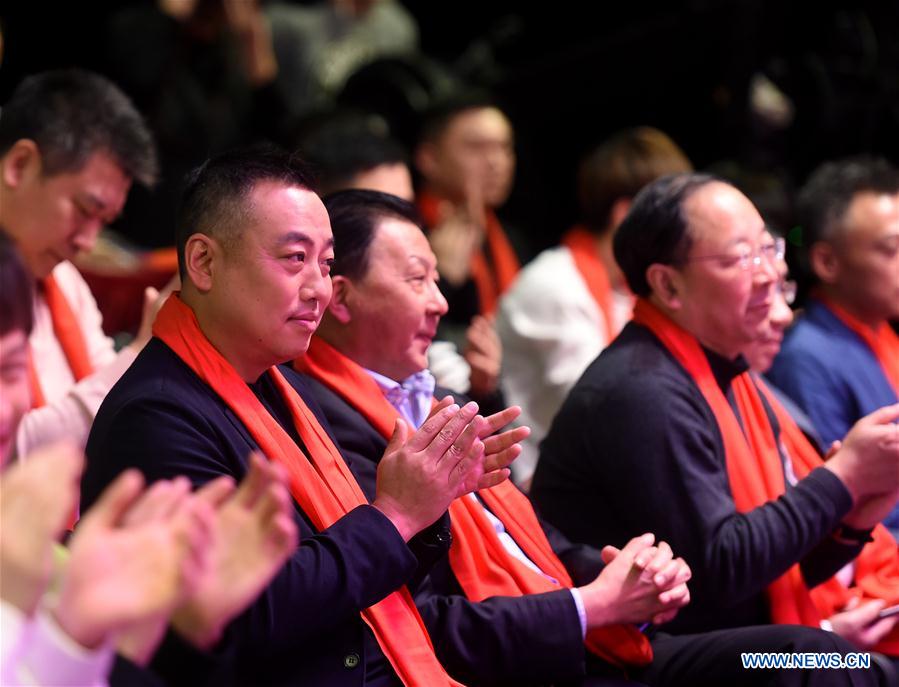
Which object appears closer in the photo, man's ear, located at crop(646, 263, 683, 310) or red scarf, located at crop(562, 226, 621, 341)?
man's ear, located at crop(646, 263, 683, 310)

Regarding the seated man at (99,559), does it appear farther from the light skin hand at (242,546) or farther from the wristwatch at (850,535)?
the wristwatch at (850,535)

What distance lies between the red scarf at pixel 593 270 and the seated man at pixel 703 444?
125cm

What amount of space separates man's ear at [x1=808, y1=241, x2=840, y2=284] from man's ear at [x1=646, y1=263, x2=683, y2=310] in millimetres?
992

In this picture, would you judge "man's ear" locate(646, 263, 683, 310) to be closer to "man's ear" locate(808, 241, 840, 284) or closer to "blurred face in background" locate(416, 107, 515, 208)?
"man's ear" locate(808, 241, 840, 284)

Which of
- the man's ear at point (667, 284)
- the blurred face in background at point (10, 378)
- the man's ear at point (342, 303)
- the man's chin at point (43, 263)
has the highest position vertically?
the man's chin at point (43, 263)

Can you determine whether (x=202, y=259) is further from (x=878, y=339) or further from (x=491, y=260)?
(x=491, y=260)

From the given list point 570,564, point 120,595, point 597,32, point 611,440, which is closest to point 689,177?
point 611,440

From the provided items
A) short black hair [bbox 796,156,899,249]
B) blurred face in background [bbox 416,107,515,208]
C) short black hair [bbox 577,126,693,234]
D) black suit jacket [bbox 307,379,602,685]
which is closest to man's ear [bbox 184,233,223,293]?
black suit jacket [bbox 307,379,602,685]

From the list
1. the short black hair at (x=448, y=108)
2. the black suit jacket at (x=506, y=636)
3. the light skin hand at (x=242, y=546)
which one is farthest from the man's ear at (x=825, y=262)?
the light skin hand at (x=242, y=546)

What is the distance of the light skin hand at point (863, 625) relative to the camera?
276 cm

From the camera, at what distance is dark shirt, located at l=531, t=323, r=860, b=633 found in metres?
2.54

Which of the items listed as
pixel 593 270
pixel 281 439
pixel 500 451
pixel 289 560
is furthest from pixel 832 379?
pixel 289 560

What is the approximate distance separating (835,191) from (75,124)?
2.01 m

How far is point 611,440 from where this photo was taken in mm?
2643
